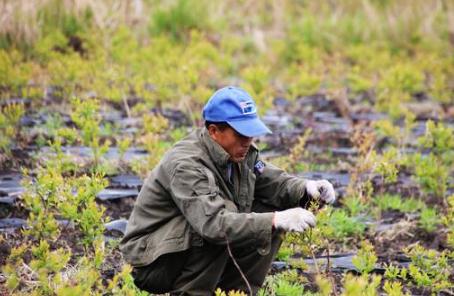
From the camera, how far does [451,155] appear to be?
858cm

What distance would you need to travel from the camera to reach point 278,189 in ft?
16.1

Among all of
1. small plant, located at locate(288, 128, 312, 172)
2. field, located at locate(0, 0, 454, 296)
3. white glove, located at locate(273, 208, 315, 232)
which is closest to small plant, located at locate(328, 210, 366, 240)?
field, located at locate(0, 0, 454, 296)

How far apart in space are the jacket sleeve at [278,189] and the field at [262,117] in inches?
9.2

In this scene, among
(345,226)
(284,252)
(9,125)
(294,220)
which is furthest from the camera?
(9,125)

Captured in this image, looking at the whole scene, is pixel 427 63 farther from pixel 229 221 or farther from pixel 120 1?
pixel 229 221

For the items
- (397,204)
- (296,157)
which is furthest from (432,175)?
(296,157)

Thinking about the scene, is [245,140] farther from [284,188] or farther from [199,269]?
[199,269]

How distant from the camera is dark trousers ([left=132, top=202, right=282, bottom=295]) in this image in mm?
4480

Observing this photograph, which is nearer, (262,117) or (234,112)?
(234,112)

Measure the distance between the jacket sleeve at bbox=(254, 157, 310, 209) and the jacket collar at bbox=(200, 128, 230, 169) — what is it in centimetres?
43

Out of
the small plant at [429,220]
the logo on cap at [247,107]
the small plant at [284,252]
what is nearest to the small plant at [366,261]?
the small plant at [284,252]

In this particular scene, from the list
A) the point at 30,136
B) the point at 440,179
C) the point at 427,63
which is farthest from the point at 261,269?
the point at 427,63

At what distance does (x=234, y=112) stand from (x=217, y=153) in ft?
0.78

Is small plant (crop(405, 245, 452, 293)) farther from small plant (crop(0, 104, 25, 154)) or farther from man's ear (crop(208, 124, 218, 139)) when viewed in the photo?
small plant (crop(0, 104, 25, 154))
